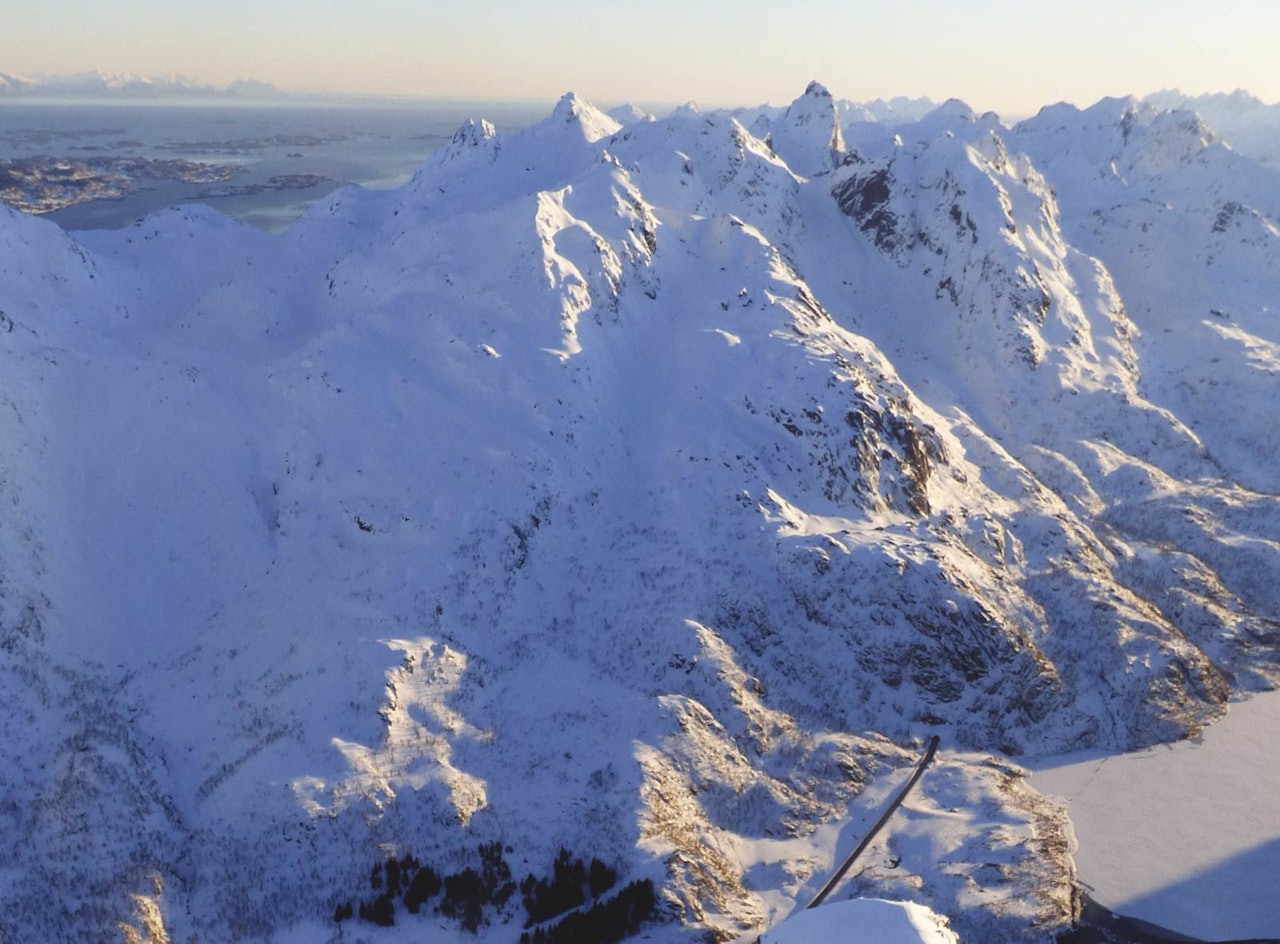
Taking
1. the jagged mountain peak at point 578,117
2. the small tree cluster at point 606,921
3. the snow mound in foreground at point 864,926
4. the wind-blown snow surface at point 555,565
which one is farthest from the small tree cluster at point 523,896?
the jagged mountain peak at point 578,117

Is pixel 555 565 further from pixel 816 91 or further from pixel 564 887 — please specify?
pixel 816 91

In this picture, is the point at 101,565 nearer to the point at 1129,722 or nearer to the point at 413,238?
the point at 413,238

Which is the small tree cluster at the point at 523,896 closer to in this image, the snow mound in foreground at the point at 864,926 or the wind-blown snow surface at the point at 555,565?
the wind-blown snow surface at the point at 555,565

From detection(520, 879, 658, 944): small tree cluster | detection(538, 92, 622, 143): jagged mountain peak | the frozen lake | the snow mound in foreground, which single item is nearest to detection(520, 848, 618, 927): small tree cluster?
detection(520, 879, 658, 944): small tree cluster

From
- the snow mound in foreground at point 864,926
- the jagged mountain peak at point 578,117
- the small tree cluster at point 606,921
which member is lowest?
the small tree cluster at point 606,921

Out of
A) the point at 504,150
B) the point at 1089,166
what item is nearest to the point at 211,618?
the point at 504,150

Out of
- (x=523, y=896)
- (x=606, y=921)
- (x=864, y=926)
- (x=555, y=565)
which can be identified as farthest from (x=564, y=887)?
(x=555, y=565)
